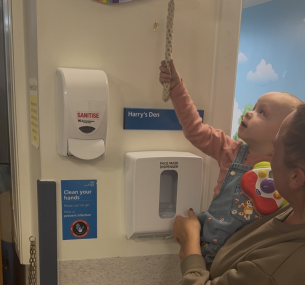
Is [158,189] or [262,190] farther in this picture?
[158,189]

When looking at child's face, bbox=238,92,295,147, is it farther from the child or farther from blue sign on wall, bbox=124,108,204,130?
blue sign on wall, bbox=124,108,204,130

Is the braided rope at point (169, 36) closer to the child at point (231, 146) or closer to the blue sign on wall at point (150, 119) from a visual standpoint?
A: the child at point (231, 146)

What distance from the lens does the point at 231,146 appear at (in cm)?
96

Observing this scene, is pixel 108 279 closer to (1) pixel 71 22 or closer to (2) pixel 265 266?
(2) pixel 265 266

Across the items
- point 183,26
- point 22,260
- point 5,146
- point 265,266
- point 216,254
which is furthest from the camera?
point 5,146

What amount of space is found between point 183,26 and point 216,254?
0.69 metres

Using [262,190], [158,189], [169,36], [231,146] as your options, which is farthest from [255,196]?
[169,36]

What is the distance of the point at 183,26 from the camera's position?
99cm

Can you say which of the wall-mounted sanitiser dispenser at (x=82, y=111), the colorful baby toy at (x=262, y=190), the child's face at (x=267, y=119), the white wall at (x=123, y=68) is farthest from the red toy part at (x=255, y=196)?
the wall-mounted sanitiser dispenser at (x=82, y=111)

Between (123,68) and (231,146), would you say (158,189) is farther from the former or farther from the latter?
(123,68)

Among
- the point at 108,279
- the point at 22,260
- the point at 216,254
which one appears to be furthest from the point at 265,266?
the point at 22,260

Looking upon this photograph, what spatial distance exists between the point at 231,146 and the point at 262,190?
6.8 inches

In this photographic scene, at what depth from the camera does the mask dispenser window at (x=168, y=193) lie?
1021 mm

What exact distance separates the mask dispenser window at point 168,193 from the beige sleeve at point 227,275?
20cm
